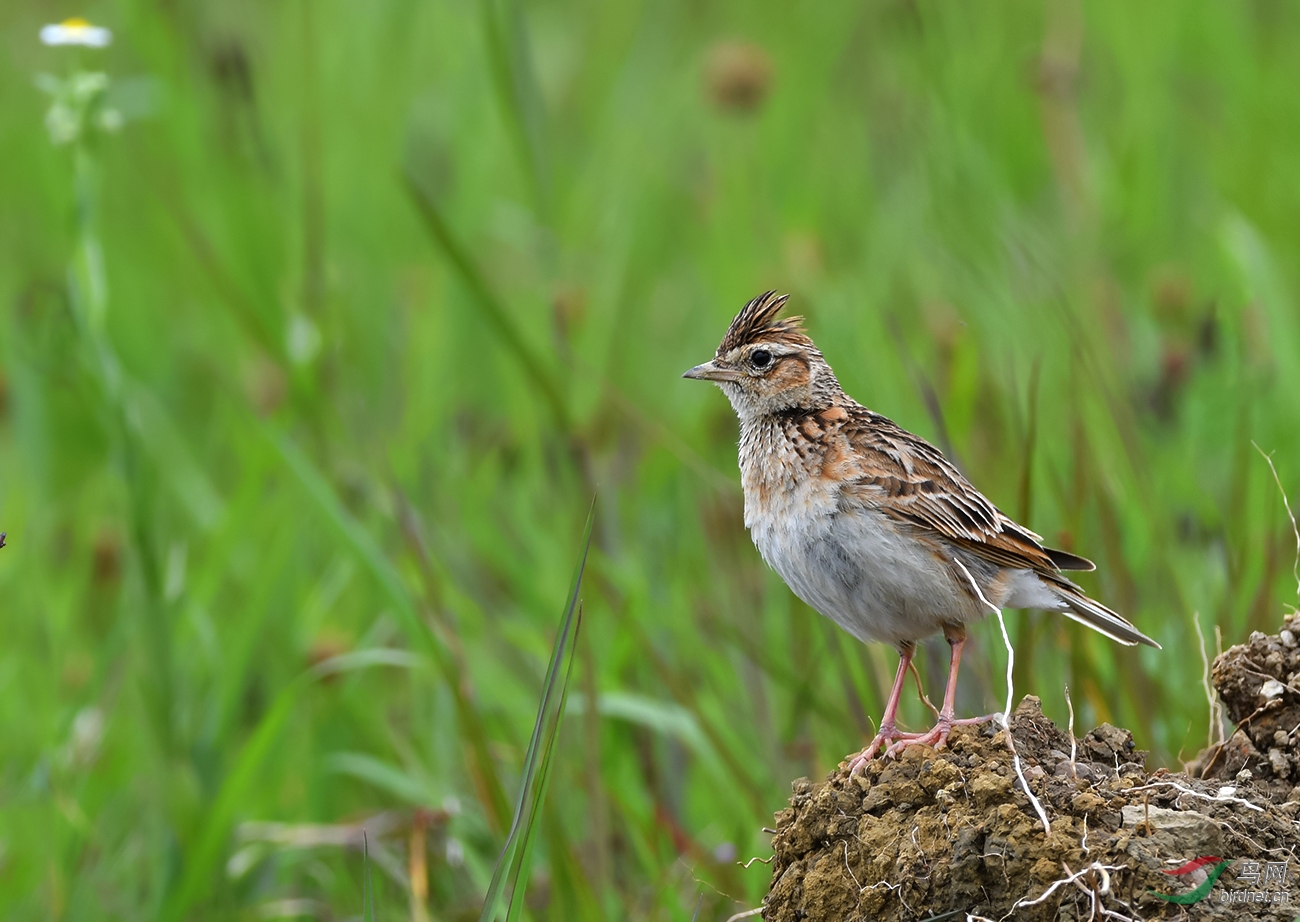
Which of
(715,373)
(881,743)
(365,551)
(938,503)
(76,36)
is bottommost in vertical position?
(365,551)

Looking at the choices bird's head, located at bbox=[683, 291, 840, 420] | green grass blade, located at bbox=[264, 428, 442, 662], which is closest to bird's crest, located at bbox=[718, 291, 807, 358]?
bird's head, located at bbox=[683, 291, 840, 420]

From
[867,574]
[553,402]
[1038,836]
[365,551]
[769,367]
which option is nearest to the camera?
[1038,836]

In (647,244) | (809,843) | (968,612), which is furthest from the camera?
(647,244)

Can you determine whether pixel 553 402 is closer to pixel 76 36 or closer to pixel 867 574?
pixel 867 574

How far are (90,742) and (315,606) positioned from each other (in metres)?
1.11

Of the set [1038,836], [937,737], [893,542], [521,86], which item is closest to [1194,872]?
[1038,836]

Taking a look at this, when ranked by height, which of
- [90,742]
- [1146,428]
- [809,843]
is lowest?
[90,742]

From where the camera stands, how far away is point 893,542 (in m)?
4.37

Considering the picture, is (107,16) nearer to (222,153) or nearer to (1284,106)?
(222,153)

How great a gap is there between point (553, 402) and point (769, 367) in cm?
126

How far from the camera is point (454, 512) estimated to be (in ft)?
27.1

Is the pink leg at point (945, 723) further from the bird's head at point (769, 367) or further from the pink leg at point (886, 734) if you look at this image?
the bird's head at point (769, 367)

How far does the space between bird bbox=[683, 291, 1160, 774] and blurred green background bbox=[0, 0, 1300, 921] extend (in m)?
0.32

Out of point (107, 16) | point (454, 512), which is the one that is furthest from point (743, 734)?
point (107, 16)
